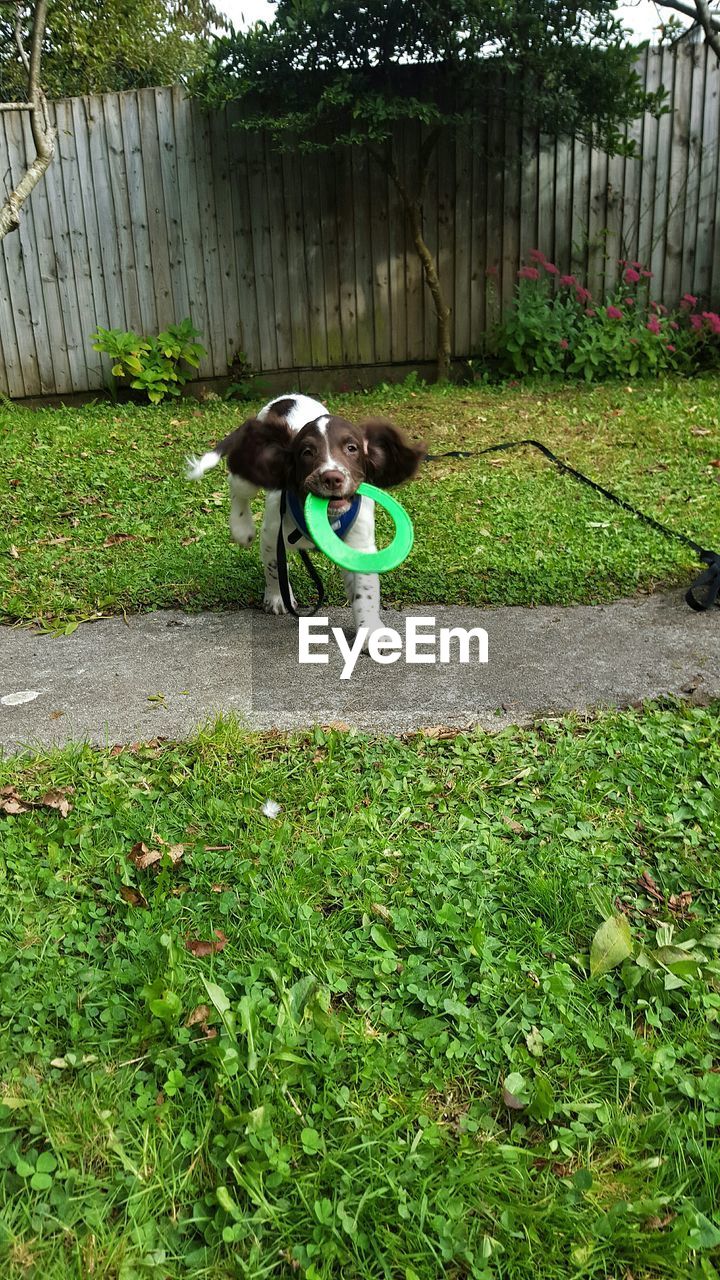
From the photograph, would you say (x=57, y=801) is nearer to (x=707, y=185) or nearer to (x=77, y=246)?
(x=77, y=246)

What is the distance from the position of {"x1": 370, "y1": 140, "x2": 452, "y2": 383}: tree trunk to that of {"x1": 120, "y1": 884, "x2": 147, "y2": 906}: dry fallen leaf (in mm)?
7876

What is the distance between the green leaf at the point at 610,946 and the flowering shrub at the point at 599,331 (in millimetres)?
7601

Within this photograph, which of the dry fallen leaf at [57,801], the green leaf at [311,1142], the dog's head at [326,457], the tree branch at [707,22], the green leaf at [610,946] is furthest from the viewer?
the tree branch at [707,22]

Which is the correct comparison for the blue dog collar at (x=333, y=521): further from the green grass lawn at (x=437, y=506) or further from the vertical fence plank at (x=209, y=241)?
the vertical fence plank at (x=209, y=241)

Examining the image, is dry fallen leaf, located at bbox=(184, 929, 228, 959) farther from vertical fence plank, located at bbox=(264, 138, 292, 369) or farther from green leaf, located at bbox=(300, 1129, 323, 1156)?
vertical fence plank, located at bbox=(264, 138, 292, 369)

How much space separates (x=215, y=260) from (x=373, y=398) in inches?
92.3

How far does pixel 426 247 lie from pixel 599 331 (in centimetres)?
196

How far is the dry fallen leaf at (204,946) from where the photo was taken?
2.07 m

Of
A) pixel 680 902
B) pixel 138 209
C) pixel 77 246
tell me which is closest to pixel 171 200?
pixel 138 209

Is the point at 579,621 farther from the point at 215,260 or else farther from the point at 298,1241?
the point at 215,260

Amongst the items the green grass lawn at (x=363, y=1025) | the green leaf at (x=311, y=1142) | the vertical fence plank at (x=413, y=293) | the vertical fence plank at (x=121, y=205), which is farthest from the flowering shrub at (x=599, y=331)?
the green leaf at (x=311, y=1142)

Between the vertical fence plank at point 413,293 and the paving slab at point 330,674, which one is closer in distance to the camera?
the paving slab at point 330,674

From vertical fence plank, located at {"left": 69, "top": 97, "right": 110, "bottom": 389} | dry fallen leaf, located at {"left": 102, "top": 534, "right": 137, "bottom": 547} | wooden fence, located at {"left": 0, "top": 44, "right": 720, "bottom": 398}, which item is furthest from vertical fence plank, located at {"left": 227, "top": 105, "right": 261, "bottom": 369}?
dry fallen leaf, located at {"left": 102, "top": 534, "right": 137, "bottom": 547}

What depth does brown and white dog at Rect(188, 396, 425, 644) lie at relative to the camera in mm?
3430
